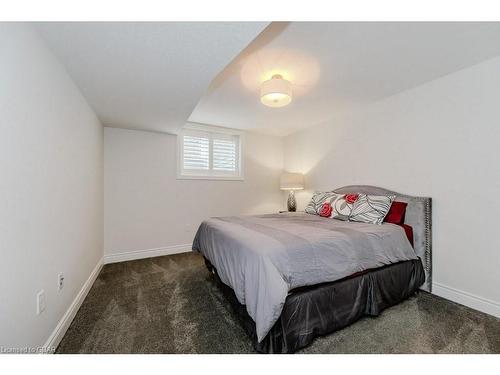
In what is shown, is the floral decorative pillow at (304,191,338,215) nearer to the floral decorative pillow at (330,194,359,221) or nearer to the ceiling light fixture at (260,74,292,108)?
the floral decorative pillow at (330,194,359,221)

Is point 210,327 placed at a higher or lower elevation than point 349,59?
lower

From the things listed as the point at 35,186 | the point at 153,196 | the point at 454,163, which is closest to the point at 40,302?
the point at 35,186

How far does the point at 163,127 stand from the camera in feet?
10.2

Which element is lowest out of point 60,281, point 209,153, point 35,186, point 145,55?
point 60,281

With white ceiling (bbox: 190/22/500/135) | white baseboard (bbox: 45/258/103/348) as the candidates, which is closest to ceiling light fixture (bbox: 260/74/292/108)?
white ceiling (bbox: 190/22/500/135)

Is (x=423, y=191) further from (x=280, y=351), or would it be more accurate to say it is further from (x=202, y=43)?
(x=202, y=43)

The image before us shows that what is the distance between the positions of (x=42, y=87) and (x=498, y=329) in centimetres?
357

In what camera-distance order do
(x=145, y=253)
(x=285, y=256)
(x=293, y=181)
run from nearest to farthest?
(x=285, y=256) → (x=145, y=253) → (x=293, y=181)

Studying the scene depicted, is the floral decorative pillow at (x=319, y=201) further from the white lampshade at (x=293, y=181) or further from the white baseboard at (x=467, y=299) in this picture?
the white baseboard at (x=467, y=299)

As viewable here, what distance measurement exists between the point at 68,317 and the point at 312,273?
6.13 ft

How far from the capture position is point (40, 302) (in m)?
1.22

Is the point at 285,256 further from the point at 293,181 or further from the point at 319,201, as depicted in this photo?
the point at 293,181

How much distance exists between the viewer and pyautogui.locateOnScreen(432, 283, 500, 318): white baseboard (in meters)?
1.76

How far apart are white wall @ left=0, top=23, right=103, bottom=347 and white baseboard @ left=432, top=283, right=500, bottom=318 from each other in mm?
3281
